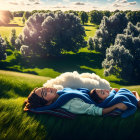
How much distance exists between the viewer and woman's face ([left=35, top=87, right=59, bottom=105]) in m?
5.57

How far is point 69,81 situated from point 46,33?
4243cm

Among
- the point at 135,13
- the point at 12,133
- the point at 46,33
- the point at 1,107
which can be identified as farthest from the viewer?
the point at 135,13

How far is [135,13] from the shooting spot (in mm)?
110875

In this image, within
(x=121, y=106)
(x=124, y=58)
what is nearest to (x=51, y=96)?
(x=121, y=106)

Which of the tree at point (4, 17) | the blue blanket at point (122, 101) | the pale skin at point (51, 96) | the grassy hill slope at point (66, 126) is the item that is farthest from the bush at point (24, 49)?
the tree at point (4, 17)

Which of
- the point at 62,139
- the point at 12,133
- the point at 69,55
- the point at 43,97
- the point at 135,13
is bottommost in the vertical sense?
the point at 69,55

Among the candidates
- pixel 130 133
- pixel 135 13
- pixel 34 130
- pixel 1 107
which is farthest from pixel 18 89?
pixel 135 13

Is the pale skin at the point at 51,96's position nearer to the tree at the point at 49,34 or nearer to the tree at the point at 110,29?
the tree at the point at 49,34

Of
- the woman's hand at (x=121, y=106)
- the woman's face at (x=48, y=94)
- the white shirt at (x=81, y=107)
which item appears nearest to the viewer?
the white shirt at (x=81, y=107)

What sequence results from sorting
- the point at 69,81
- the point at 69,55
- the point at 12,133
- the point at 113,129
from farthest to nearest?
the point at 69,55 → the point at 69,81 → the point at 113,129 → the point at 12,133

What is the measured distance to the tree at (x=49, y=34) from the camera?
153 ft

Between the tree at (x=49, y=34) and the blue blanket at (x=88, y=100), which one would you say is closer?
the blue blanket at (x=88, y=100)

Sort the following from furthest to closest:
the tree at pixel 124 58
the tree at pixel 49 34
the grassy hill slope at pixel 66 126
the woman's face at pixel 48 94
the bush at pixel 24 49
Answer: the tree at pixel 49 34
the bush at pixel 24 49
the tree at pixel 124 58
the woman's face at pixel 48 94
the grassy hill slope at pixel 66 126

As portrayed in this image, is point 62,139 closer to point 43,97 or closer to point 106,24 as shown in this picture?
point 43,97
